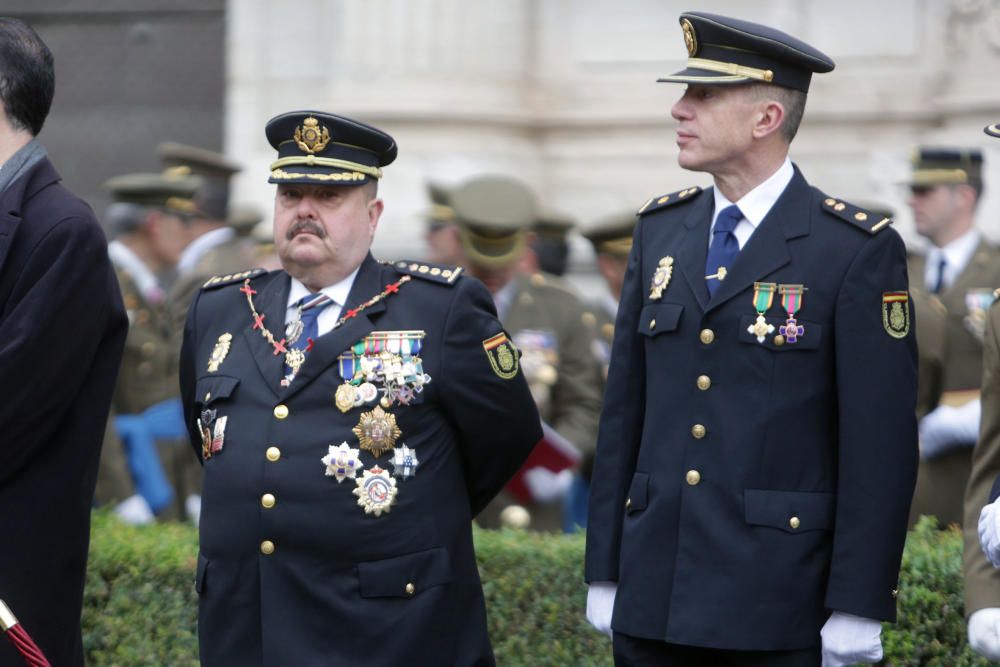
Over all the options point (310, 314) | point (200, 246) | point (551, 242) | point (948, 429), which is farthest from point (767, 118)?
point (200, 246)

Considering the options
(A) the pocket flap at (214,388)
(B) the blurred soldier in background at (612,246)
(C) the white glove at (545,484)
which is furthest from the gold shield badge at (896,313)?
(B) the blurred soldier in background at (612,246)

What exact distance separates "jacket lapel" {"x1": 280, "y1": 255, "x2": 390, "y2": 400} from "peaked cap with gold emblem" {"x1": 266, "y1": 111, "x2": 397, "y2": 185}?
9.4 inches

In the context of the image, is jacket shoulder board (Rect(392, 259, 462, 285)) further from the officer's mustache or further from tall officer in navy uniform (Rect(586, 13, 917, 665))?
tall officer in navy uniform (Rect(586, 13, 917, 665))

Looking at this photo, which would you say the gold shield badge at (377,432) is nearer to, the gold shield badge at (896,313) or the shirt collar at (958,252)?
the gold shield badge at (896,313)

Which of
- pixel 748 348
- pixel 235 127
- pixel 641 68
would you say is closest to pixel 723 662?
pixel 748 348

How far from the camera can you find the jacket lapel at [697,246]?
14.6 feet

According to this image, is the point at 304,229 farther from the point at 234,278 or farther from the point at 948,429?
the point at 948,429

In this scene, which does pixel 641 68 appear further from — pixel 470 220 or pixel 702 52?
pixel 702 52

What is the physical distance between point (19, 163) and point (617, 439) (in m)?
1.52

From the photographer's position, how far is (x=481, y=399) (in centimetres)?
481

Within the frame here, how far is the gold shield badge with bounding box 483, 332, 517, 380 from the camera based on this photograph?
485 cm

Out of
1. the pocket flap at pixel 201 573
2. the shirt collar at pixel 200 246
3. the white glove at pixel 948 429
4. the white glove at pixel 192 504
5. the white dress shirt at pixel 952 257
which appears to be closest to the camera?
the pocket flap at pixel 201 573

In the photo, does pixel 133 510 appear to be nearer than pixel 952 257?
No

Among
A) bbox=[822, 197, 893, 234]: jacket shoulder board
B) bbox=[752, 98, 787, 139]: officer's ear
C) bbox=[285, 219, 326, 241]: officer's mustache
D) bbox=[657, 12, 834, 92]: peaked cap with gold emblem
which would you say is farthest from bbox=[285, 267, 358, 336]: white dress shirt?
bbox=[822, 197, 893, 234]: jacket shoulder board
